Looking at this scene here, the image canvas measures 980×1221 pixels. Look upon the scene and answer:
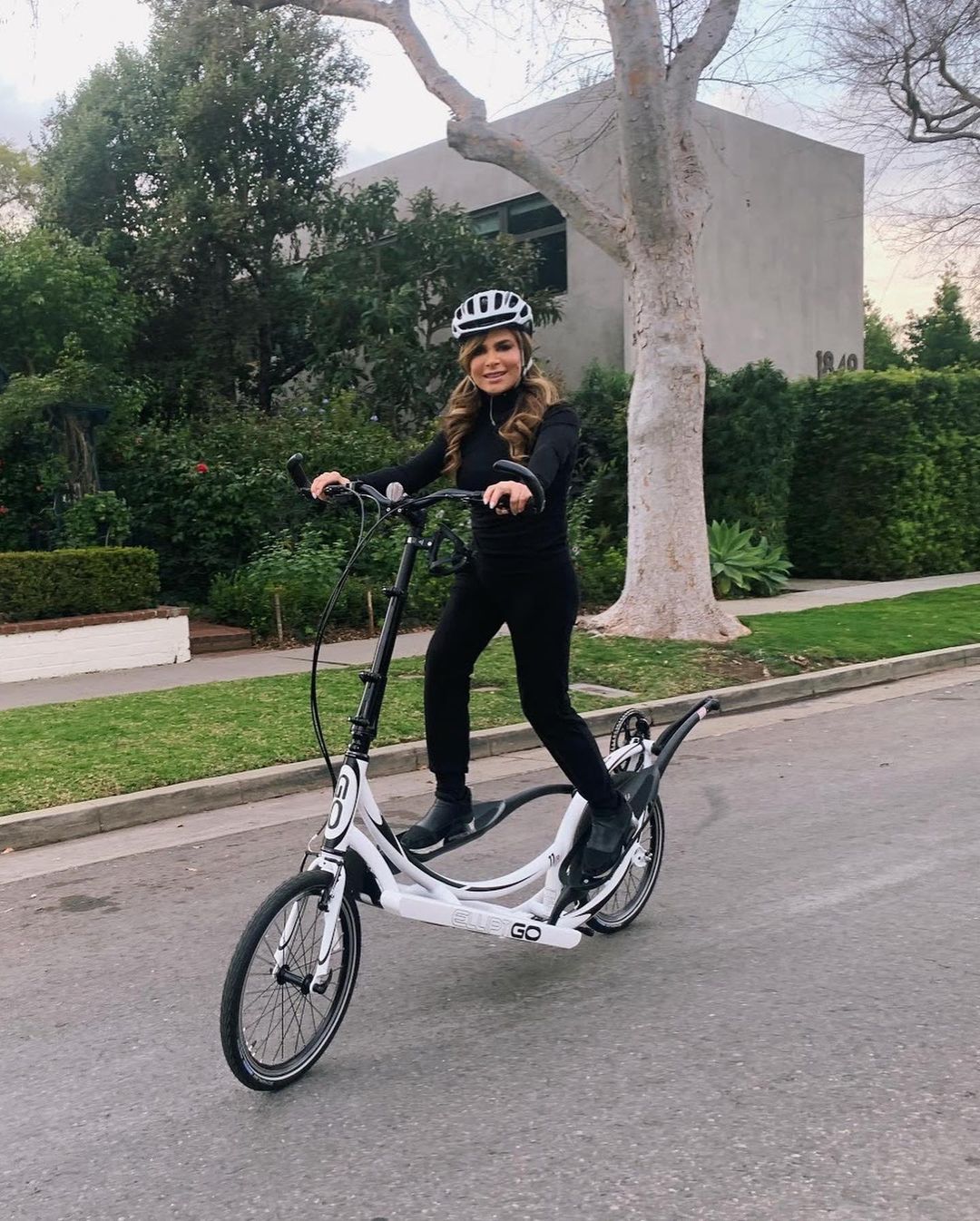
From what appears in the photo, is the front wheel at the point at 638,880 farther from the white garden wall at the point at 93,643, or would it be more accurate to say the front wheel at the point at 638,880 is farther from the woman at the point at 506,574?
the white garden wall at the point at 93,643

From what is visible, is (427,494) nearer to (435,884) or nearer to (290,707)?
(435,884)

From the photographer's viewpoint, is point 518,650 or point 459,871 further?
point 459,871

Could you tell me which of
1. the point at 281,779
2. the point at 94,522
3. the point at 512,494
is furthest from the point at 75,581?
the point at 512,494

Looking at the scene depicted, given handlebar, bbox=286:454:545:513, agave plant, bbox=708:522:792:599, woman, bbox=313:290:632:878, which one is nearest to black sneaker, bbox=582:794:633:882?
woman, bbox=313:290:632:878

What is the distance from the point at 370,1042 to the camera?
354 centimetres

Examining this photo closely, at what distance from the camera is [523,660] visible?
12.7ft

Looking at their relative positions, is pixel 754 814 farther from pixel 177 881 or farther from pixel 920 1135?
pixel 920 1135

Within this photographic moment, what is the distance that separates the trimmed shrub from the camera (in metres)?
16.5

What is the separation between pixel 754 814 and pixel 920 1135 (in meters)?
3.18

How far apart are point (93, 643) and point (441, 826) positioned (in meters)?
7.83

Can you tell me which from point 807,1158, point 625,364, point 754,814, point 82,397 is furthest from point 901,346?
point 807,1158

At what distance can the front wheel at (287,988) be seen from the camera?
3100 mm

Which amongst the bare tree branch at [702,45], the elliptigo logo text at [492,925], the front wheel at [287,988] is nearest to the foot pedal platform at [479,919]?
the elliptigo logo text at [492,925]

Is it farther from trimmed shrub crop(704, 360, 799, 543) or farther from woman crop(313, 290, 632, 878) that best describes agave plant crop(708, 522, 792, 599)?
woman crop(313, 290, 632, 878)
